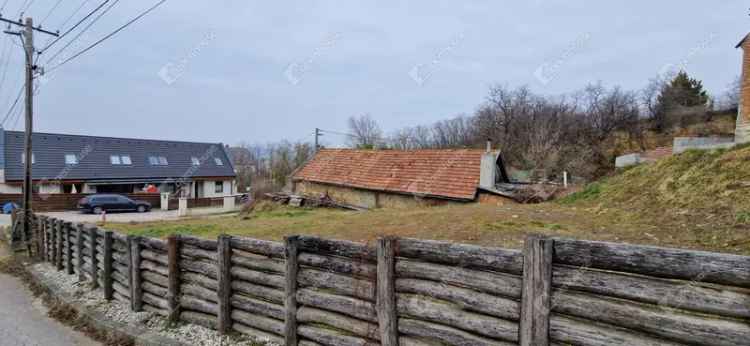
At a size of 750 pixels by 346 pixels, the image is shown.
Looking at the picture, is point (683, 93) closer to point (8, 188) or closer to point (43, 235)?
point (43, 235)

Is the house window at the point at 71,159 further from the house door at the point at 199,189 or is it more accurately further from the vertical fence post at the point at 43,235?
the vertical fence post at the point at 43,235

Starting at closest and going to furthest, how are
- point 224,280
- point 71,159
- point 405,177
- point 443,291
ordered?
point 443,291 → point 224,280 → point 405,177 → point 71,159

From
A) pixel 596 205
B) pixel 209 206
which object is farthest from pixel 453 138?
pixel 596 205

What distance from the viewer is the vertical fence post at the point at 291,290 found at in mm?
3873

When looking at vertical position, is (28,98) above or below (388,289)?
above

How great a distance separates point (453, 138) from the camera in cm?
4509

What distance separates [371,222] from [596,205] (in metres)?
6.90

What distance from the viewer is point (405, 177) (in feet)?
60.7

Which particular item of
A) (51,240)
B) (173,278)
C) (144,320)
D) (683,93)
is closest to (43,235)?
(51,240)

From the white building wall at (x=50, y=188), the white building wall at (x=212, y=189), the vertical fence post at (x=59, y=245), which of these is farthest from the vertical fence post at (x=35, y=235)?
the white building wall at (x=212, y=189)

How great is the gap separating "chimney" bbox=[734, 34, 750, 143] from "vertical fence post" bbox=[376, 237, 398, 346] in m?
13.0

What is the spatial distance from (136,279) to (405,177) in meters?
14.1

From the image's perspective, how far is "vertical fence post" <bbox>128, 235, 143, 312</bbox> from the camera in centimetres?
540

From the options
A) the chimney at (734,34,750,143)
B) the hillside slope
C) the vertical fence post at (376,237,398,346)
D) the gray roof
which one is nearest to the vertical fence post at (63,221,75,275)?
the vertical fence post at (376,237,398,346)
